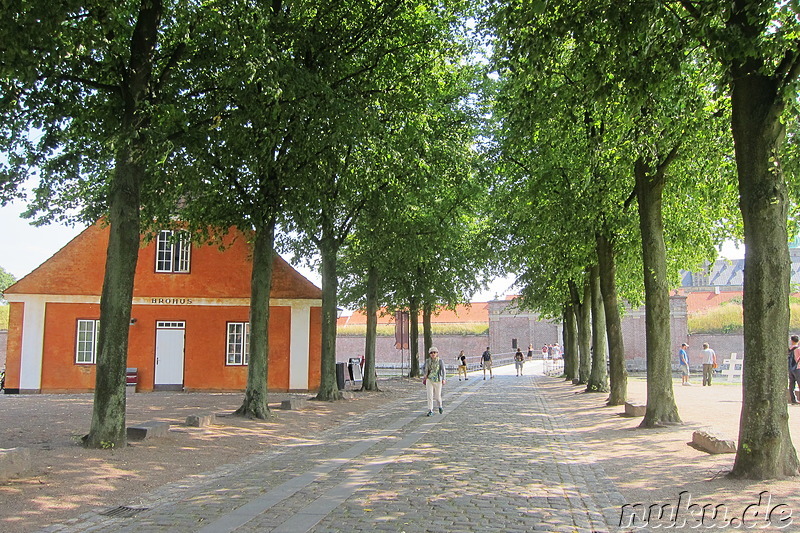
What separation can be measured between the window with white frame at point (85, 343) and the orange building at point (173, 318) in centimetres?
4

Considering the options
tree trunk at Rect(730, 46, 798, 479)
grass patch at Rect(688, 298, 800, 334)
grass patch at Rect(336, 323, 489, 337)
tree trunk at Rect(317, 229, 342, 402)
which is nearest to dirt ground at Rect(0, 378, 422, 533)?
tree trunk at Rect(317, 229, 342, 402)

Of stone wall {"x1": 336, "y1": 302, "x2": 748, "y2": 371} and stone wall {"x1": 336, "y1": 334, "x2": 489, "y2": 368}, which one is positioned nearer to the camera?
stone wall {"x1": 336, "y1": 302, "x2": 748, "y2": 371}

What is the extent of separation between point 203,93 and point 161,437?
659 centimetres

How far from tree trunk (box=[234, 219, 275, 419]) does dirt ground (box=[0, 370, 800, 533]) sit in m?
0.56

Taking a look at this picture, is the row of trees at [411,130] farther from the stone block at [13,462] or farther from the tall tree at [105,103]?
the stone block at [13,462]

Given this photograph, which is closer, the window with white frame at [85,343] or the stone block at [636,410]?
the stone block at [636,410]

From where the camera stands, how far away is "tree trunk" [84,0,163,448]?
35.2ft

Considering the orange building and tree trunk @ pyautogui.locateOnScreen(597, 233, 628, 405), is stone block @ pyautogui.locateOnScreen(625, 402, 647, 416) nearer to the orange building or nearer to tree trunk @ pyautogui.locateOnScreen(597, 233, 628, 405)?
tree trunk @ pyautogui.locateOnScreen(597, 233, 628, 405)

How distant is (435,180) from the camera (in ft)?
56.7

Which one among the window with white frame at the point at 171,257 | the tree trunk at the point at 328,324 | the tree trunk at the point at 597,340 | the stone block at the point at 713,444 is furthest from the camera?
the window with white frame at the point at 171,257

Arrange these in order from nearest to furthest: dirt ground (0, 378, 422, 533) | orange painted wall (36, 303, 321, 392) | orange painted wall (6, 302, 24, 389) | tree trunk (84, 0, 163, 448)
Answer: dirt ground (0, 378, 422, 533) → tree trunk (84, 0, 163, 448) → orange painted wall (6, 302, 24, 389) → orange painted wall (36, 303, 321, 392)

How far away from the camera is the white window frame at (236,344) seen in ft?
88.3

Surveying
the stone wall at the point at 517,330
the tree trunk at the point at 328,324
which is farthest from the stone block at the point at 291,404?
the stone wall at the point at 517,330

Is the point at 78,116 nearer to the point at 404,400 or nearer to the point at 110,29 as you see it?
the point at 110,29
